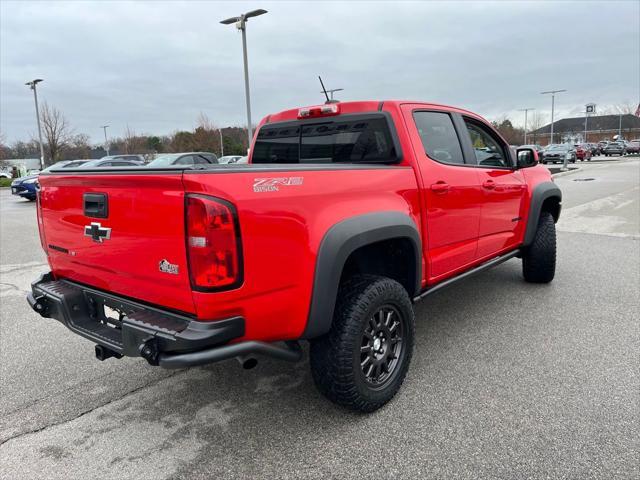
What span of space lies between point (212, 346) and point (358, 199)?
115cm

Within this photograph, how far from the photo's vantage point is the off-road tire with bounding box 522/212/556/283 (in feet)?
16.9

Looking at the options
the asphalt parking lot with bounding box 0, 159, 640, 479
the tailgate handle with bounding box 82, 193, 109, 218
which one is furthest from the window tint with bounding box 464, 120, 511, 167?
the tailgate handle with bounding box 82, 193, 109, 218

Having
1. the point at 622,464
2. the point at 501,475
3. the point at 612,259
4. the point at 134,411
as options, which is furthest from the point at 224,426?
the point at 612,259

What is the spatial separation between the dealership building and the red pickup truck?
91.1 metres

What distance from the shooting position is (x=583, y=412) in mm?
2840

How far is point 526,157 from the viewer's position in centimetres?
470

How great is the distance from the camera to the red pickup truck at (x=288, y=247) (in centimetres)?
219

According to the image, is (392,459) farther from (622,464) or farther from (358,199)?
(358,199)

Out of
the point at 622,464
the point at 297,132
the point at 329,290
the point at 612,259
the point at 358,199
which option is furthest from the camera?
the point at 612,259

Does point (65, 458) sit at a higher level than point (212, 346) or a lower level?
lower

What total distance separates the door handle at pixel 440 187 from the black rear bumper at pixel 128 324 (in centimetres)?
175

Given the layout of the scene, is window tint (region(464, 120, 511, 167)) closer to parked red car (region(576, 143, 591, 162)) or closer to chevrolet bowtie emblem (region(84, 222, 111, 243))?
chevrolet bowtie emblem (region(84, 222, 111, 243))

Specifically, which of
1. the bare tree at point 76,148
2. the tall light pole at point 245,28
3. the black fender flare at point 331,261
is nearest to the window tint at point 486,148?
the black fender flare at point 331,261

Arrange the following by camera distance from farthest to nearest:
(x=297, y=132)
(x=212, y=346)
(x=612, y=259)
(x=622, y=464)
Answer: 1. (x=612, y=259)
2. (x=297, y=132)
3. (x=622, y=464)
4. (x=212, y=346)
